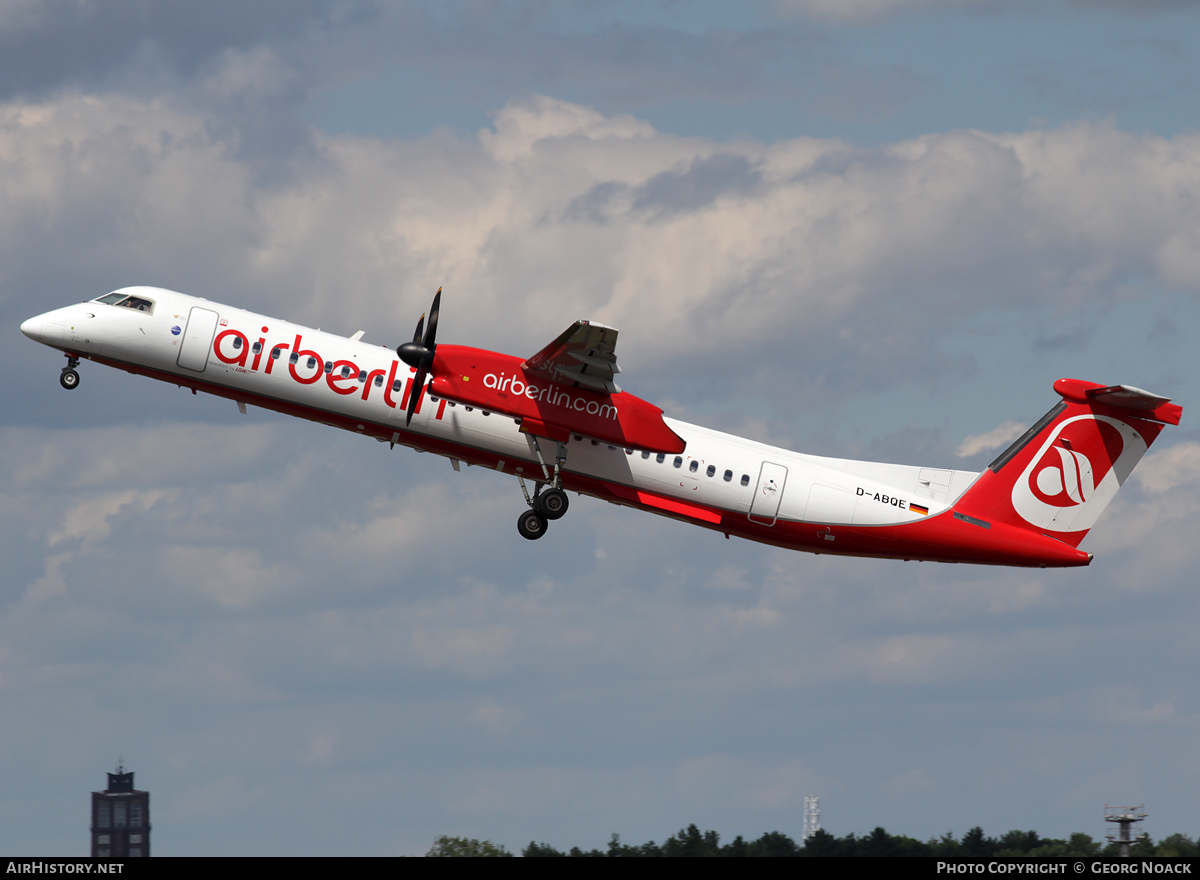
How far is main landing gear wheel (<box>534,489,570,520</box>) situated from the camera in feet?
103

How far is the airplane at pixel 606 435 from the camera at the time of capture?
30578mm

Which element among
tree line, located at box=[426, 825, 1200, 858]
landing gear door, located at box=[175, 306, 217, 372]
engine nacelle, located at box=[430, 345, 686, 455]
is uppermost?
landing gear door, located at box=[175, 306, 217, 372]

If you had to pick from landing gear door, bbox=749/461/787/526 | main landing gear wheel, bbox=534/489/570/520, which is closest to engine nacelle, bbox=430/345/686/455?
main landing gear wheel, bbox=534/489/570/520

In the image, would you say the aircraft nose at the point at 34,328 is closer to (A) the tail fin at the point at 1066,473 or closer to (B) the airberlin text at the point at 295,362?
(B) the airberlin text at the point at 295,362

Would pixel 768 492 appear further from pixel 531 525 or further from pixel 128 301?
pixel 128 301

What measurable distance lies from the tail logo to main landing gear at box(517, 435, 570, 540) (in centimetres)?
1099

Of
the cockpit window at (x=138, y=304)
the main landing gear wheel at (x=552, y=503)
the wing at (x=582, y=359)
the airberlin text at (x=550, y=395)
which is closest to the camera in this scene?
the wing at (x=582, y=359)

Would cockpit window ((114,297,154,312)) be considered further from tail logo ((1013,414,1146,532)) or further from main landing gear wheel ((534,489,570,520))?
tail logo ((1013,414,1146,532))

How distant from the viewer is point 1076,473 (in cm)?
3281

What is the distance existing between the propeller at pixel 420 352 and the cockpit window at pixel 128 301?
595 cm

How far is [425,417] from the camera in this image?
3083cm

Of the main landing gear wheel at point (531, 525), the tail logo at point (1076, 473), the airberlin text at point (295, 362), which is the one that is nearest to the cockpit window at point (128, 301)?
the airberlin text at point (295, 362)

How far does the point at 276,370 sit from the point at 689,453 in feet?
31.1

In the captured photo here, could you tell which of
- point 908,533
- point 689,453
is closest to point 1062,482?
point 908,533
